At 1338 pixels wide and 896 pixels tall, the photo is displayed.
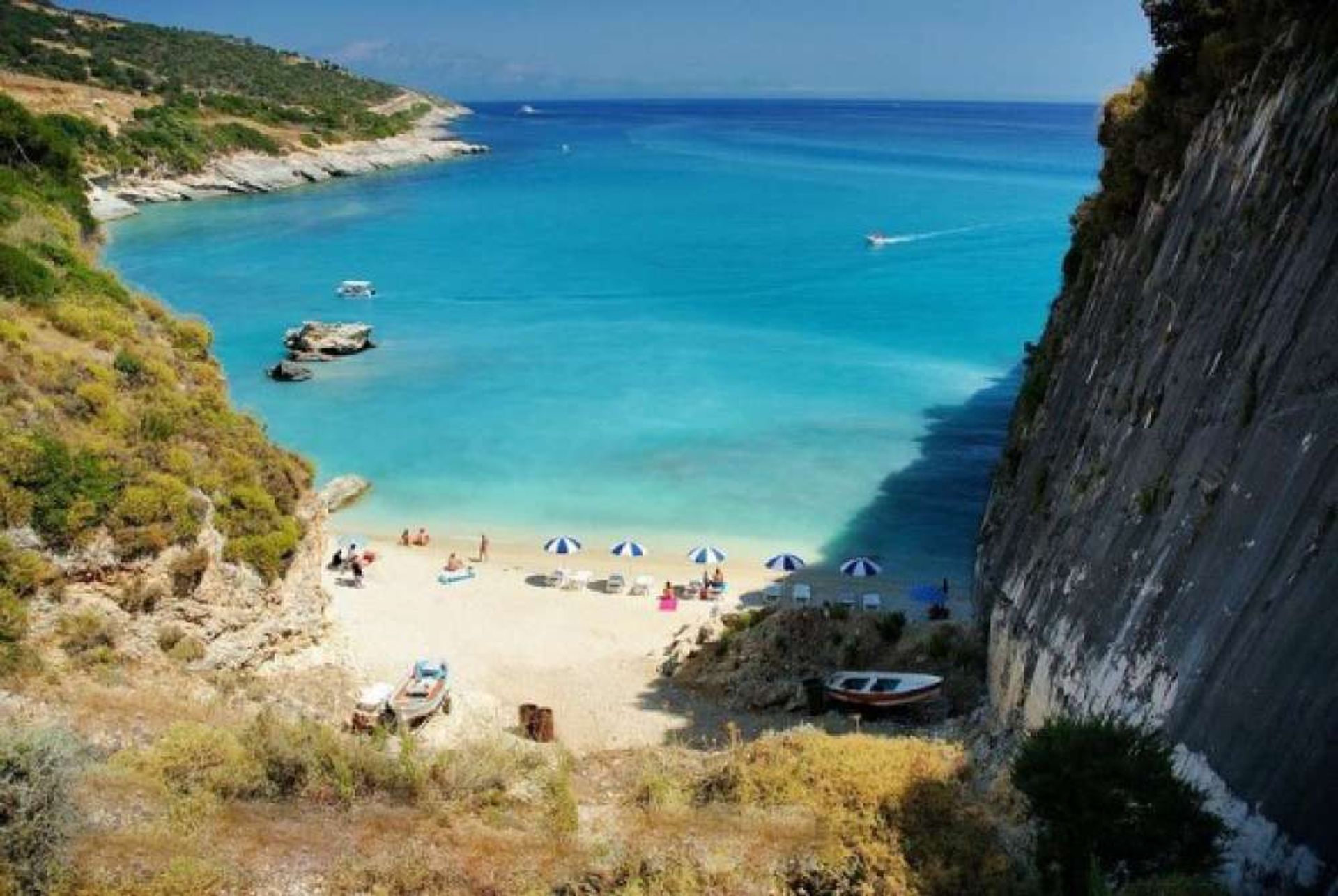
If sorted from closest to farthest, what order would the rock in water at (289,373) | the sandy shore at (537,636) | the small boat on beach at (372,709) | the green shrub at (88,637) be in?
1. the green shrub at (88,637)
2. the small boat on beach at (372,709)
3. the sandy shore at (537,636)
4. the rock in water at (289,373)

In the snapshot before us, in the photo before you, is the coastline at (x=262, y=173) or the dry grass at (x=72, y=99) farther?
the dry grass at (x=72, y=99)

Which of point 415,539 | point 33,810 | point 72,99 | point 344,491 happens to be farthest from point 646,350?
point 72,99

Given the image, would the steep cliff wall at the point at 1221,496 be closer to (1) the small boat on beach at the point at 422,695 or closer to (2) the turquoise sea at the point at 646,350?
(1) the small boat on beach at the point at 422,695

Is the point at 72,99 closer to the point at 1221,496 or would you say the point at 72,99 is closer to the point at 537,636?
the point at 537,636

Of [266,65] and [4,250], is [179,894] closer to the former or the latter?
A: [4,250]

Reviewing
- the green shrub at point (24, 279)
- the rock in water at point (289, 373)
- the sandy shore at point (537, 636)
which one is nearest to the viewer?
the sandy shore at point (537, 636)

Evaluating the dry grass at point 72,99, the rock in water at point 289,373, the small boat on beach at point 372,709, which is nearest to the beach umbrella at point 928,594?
the small boat on beach at point 372,709

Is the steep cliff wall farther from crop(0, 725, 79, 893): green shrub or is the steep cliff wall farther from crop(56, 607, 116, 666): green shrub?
crop(56, 607, 116, 666): green shrub
